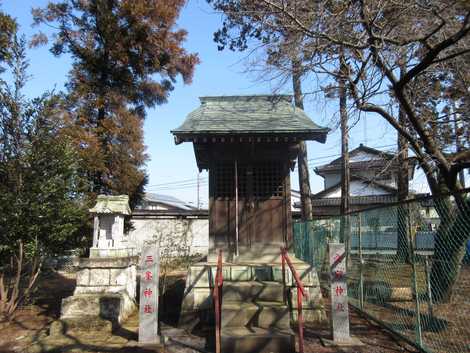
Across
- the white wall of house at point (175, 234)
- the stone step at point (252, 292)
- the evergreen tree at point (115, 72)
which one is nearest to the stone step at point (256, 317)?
the stone step at point (252, 292)

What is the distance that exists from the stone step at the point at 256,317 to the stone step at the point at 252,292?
19.3 inches

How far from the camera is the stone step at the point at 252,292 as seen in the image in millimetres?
6609

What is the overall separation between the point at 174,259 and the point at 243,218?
444 inches

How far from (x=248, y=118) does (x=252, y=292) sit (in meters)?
4.40

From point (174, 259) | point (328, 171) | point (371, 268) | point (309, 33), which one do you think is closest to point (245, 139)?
point (309, 33)

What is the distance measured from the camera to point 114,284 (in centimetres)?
776

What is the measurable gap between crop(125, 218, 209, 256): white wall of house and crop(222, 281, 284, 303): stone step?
13.7 m

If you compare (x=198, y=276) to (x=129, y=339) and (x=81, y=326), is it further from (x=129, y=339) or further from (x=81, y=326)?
(x=81, y=326)

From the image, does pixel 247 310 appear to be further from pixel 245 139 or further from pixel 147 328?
pixel 245 139

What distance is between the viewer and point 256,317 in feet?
19.8

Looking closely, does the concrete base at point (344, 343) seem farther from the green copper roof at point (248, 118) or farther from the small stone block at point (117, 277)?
the small stone block at point (117, 277)

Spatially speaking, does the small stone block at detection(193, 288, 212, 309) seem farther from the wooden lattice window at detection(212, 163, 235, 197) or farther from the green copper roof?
the green copper roof

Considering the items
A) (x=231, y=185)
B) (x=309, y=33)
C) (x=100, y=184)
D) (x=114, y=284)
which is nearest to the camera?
(x=309, y=33)

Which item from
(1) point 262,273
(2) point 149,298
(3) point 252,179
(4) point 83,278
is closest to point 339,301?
(1) point 262,273
